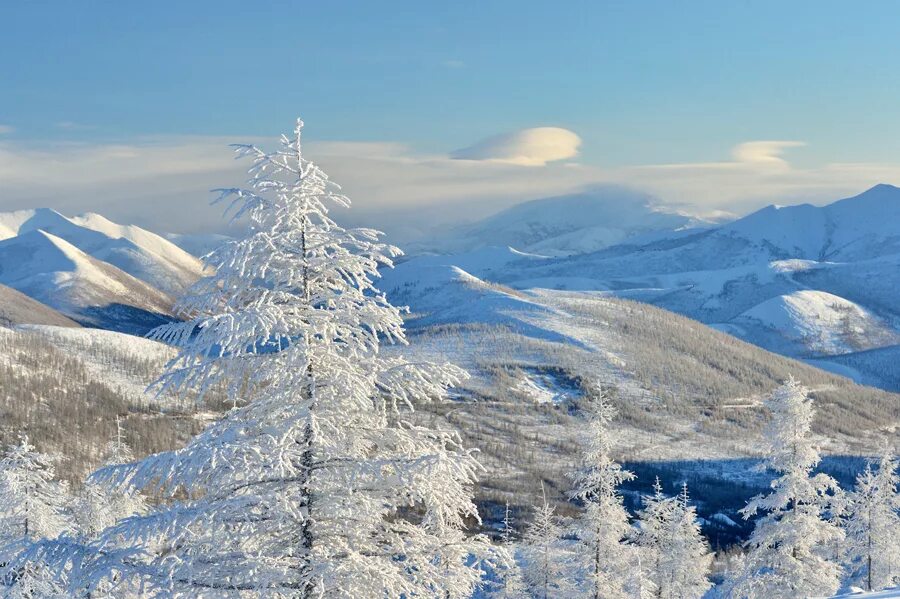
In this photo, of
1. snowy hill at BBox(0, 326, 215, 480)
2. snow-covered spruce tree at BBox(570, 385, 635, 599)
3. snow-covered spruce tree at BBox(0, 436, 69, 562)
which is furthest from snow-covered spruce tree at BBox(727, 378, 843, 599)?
snowy hill at BBox(0, 326, 215, 480)

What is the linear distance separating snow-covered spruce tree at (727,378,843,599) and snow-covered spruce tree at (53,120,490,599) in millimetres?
28291

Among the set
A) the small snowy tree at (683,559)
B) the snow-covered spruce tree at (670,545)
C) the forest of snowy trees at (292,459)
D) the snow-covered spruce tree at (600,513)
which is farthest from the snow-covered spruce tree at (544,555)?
the forest of snowy trees at (292,459)

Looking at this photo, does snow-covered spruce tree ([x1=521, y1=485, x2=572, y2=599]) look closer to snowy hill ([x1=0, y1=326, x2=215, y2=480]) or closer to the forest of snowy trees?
the forest of snowy trees

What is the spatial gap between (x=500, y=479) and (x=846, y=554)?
106980 mm

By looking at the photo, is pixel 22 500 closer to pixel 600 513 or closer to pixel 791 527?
pixel 600 513

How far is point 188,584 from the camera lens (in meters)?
12.1

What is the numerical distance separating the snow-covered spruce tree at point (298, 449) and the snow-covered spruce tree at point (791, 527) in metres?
28.3

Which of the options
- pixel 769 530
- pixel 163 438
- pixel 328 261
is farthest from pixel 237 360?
pixel 163 438

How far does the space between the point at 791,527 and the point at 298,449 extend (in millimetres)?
31057

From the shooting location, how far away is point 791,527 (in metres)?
36.1

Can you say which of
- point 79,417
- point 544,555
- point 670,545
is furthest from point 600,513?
point 79,417

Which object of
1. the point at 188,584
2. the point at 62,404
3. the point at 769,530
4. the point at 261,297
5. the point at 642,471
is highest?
the point at 261,297

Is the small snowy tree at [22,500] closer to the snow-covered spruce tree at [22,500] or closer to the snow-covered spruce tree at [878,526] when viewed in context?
the snow-covered spruce tree at [22,500]

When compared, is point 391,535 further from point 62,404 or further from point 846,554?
point 62,404
